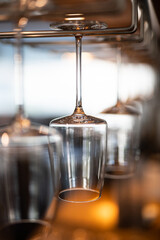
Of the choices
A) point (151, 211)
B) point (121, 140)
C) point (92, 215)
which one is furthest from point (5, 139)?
point (151, 211)

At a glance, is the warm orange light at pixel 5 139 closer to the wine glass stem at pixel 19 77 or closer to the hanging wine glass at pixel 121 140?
the wine glass stem at pixel 19 77

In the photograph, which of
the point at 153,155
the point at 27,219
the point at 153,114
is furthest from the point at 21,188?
the point at 153,114

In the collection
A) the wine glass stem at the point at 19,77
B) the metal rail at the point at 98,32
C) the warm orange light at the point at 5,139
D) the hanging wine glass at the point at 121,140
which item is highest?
the metal rail at the point at 98,32

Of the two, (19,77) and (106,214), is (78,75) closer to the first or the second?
(19,77)

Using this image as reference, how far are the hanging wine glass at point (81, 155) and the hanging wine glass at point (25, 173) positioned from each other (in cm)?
1

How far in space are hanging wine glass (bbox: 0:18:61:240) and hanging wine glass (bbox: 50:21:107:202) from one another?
0.04 feet

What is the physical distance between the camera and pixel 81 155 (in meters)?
0.50

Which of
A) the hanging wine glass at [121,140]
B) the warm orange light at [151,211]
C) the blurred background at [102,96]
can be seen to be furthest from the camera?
the warm orange light at [151,211]

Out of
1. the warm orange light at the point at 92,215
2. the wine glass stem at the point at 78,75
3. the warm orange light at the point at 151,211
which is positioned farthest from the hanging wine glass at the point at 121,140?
the warm orange light at the point at 151,211

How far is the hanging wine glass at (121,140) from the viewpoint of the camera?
0.78 m

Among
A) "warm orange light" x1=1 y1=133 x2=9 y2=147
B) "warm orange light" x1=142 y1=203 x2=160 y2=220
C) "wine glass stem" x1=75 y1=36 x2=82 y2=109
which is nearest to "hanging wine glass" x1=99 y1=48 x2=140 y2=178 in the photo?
"wine glass stem" x1=75 y1=36 x2=82 y2=109

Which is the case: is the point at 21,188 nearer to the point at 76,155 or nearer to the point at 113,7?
the point at 76,155

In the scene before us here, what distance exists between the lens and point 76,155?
1.63ft

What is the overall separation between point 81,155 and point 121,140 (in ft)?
1.03
